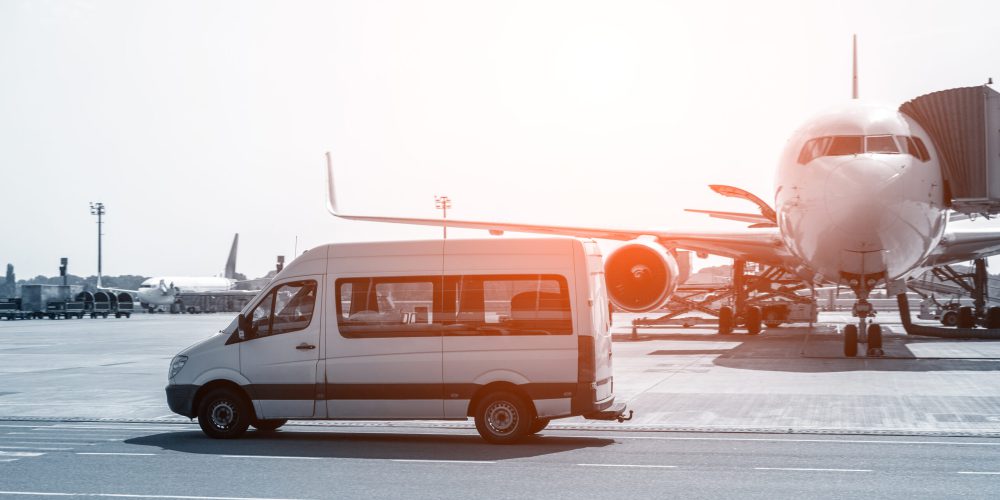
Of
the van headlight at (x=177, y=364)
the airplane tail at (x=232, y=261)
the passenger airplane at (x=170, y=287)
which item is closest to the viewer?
the van headlight at (x=177, y=364)

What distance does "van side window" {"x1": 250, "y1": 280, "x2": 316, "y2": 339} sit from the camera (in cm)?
1228

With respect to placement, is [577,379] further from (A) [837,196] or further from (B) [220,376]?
(A) [837,196]

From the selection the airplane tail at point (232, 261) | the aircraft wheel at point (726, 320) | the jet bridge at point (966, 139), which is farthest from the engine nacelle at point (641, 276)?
the airplane tail at point (232, 261)

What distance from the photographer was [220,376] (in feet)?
40.5

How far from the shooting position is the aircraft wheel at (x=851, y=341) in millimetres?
22266

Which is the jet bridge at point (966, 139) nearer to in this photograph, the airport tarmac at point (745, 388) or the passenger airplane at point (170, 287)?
the airport tarmac at point (745, 388)

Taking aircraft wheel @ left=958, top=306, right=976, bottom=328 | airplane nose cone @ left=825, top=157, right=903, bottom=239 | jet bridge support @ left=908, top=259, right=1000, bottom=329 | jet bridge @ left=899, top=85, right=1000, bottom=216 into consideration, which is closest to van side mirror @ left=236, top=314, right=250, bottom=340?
airplane nose cone @ left=825, top=157, right=903, bottom=239

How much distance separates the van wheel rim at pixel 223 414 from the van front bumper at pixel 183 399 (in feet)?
0.92

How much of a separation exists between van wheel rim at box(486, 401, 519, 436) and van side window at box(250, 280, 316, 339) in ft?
8.12

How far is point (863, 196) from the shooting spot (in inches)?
766

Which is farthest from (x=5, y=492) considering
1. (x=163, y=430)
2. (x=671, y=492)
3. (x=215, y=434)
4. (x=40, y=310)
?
(x=40, y=310)

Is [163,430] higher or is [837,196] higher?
[837,196]

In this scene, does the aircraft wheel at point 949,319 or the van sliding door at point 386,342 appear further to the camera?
the aircraft wheel at point 949,319

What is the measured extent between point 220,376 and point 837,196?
1256 cm
